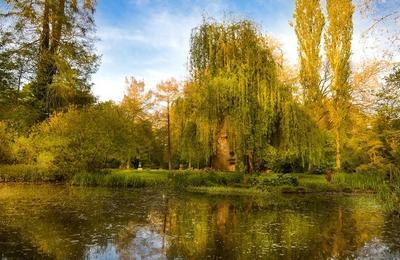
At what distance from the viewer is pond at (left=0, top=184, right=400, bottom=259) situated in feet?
24.6

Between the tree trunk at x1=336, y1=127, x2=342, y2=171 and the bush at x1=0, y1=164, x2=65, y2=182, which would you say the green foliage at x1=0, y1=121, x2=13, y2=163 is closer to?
the bush at x1=0, y1=164, x2=65, y2=182

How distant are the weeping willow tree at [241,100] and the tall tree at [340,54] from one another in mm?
7048

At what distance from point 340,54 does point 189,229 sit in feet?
70.4

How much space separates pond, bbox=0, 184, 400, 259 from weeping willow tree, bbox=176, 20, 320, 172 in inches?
193

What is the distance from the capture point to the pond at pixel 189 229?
24.6 feet

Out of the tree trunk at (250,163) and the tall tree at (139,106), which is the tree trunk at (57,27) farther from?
the tree trunk at (250,163)

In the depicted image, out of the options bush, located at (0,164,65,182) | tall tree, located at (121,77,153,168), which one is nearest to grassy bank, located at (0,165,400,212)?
bush, located at (0,164,65,182)

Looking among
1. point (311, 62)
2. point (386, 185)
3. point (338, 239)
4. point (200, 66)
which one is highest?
point (311, 62)

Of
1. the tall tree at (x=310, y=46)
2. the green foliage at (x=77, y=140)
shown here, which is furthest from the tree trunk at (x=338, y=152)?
the green foliage at (x=77, y=140)

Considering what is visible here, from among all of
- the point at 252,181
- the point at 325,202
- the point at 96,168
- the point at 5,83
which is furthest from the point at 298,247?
the point at 5,83

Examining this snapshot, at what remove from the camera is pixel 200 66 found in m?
21.6

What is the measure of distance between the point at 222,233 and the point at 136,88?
113ft

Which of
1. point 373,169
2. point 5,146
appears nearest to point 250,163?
point 373,169

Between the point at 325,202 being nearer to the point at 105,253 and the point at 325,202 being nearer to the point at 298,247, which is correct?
the point at 298,247
